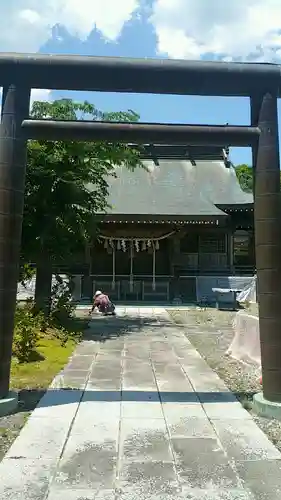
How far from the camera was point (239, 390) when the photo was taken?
6465mm

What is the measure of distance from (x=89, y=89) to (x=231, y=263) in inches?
667

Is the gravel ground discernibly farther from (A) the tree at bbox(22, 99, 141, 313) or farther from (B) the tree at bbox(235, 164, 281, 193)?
(B) the tree at bbox(235, 164, 281, 193)

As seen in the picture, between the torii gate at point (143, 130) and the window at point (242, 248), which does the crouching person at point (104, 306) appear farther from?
the torii gate at point (143, 130)

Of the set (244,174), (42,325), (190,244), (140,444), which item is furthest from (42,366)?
(244,174)

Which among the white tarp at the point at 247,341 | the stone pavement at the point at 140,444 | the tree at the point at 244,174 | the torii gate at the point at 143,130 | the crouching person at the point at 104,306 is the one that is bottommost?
the stone pavement at the point at 140,444

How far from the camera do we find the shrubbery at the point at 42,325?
328 inches

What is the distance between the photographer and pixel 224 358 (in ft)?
28.8

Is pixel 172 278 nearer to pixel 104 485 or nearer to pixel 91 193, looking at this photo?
pixel 91 193

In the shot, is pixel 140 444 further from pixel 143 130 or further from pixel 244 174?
pixel 244 174

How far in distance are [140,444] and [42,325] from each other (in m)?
6.82

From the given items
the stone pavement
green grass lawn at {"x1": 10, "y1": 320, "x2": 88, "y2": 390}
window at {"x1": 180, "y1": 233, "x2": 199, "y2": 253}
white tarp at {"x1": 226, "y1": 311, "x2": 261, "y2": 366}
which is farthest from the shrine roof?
the stone pavement

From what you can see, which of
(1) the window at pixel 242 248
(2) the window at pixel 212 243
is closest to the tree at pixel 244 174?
(1) the window at pixel 242 248

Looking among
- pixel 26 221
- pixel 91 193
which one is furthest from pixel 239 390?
pixel 91 193

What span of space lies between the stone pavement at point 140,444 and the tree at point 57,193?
15.2 feet
